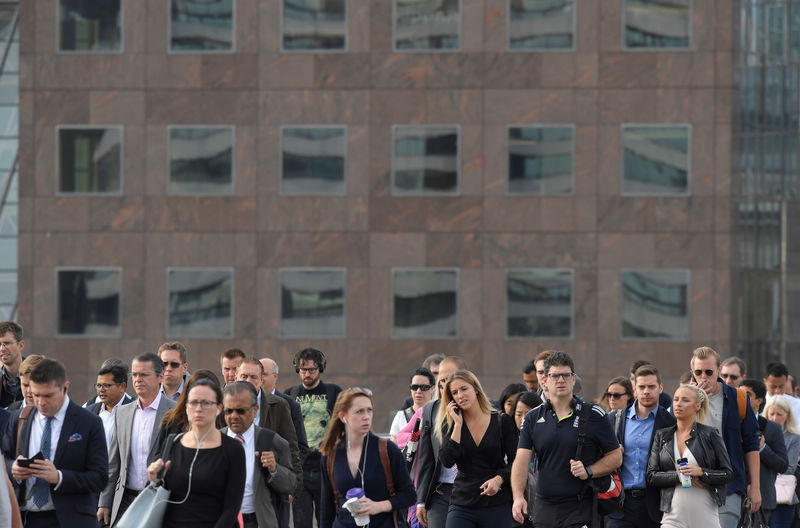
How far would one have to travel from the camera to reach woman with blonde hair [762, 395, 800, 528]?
53.1ft

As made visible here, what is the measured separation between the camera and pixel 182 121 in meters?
32.8

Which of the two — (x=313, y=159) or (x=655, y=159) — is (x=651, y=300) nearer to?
(x=655, y=159)

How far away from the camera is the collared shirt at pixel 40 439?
398 inches

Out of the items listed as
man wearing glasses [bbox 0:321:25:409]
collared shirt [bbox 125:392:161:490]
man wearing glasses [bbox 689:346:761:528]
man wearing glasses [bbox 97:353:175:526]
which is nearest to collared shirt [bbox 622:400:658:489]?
man wearing glasses [bbox 689:346:761:528]

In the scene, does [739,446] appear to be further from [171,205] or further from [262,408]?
[171,205]

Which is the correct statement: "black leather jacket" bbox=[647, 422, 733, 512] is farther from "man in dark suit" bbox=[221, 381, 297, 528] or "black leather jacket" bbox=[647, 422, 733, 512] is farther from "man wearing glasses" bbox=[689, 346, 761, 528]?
"man in dark suit" bbox=[221, 381, 297, 528]

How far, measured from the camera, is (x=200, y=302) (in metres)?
32.7

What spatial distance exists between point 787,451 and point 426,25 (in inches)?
737

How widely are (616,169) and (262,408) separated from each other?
813 inches

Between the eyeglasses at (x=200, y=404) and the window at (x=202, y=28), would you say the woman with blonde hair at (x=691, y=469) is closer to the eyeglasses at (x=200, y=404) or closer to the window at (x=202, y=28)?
the eyeglasses at (x=200, y=404)

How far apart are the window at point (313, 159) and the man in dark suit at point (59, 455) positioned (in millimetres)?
22475

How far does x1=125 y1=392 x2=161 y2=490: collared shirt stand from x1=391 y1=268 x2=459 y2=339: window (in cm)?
2024

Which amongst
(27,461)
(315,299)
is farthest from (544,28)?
(27,461)

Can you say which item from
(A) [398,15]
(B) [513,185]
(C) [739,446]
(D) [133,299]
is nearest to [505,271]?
(B) [513,185]
